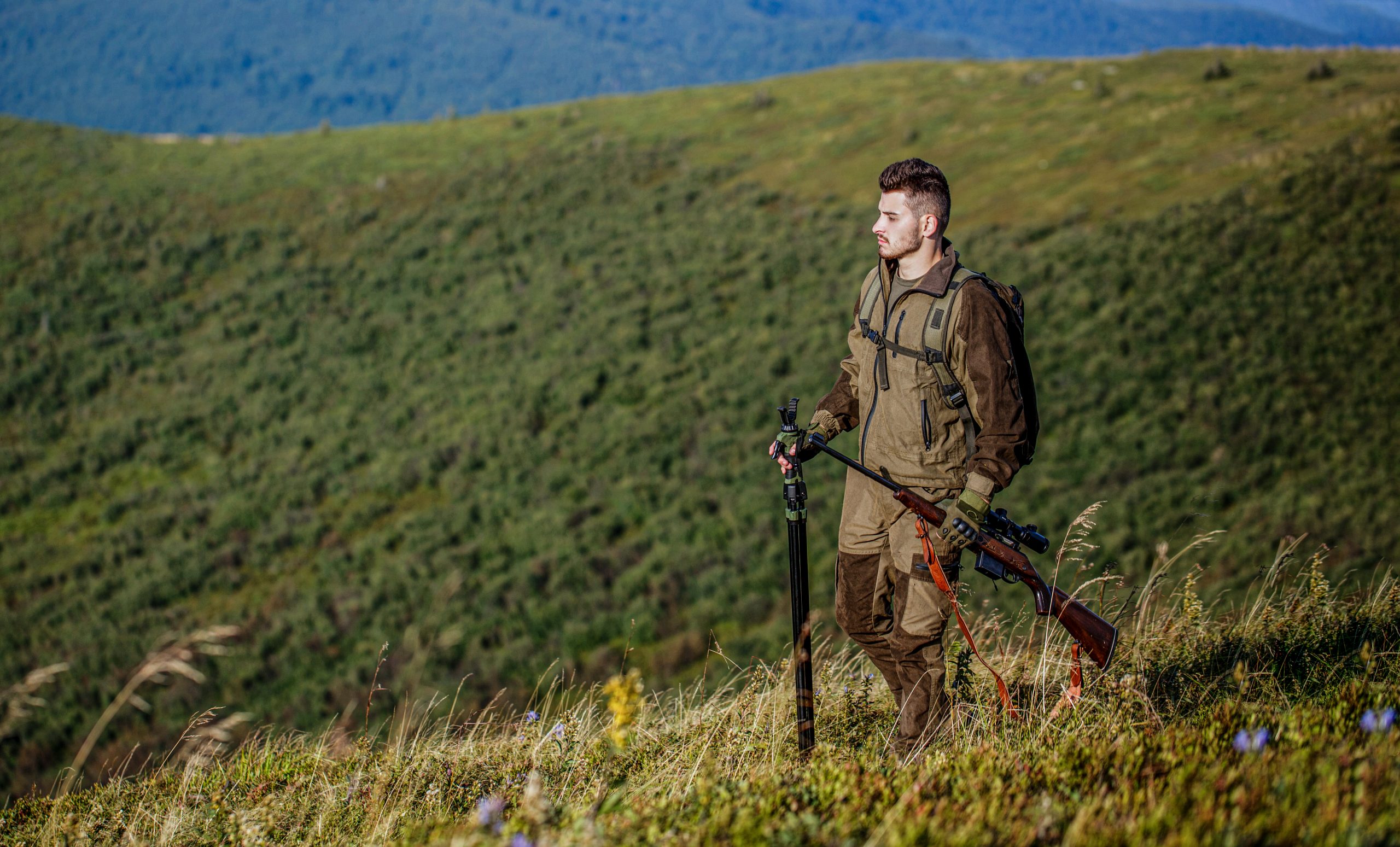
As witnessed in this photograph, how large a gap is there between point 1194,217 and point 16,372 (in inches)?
1597

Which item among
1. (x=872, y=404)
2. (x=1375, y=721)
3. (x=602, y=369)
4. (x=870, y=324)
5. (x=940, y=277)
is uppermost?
(x=940, y=277)

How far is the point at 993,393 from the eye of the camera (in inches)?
110

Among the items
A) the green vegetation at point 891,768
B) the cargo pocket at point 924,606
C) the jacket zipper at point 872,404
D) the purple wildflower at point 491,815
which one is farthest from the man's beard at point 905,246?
the purple wildflower at point 491,815

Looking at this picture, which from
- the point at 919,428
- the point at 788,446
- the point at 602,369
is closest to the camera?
the point at 919,428

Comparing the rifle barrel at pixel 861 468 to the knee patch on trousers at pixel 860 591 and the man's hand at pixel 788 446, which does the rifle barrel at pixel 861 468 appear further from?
the knee patch on trousers at pixel 860 591

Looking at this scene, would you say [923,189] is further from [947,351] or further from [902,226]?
[947,351]

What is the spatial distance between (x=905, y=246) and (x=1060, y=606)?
4.87 ft

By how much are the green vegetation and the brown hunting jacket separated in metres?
0.84

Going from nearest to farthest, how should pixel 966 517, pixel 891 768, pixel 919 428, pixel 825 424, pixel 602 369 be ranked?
pixel 891 768, pixel 966 517, pixel 919 428, pixel 825 424, pixel 602 369

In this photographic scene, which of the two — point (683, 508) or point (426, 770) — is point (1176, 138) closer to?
point (683, 508)

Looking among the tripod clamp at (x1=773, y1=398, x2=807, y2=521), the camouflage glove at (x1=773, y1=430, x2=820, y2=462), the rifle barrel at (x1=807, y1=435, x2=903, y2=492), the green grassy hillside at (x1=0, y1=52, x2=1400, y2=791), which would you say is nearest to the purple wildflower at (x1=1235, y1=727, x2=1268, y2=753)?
the rifle barrel at (x1=807, y1=435, x2=903, y2=492)

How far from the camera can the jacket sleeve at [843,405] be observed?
346 cm

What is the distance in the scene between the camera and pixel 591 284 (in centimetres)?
2945

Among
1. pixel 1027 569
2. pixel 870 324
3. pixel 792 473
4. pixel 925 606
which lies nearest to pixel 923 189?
pixel 870 324
